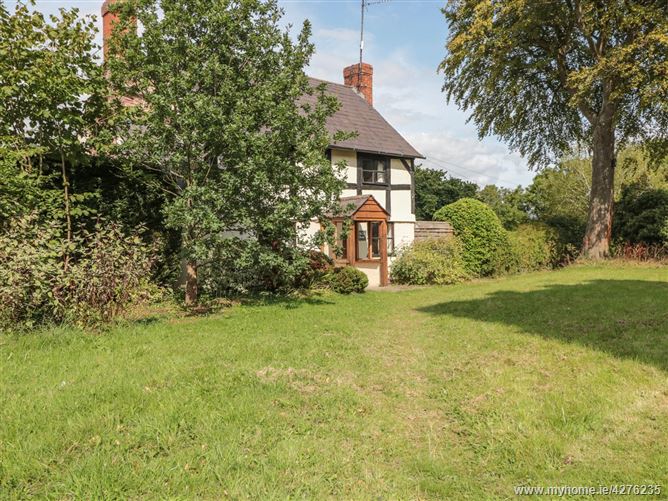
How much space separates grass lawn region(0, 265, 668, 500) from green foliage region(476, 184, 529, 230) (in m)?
35.2

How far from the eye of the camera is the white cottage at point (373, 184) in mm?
16438

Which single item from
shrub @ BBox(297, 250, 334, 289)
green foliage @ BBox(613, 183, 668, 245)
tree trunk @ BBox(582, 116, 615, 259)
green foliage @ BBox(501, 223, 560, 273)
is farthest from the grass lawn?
green foliage @ BBox(613, 183, 668, 245)

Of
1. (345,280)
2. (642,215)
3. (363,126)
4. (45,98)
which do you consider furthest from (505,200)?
(45,98)

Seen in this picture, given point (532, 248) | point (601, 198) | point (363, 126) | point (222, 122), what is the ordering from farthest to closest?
1. point (363, 126)
2. point (532, 248)
3. point (601, 198)
4. point (222, 122)

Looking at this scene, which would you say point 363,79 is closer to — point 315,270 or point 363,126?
point 363,126

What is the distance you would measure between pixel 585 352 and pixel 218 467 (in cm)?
473

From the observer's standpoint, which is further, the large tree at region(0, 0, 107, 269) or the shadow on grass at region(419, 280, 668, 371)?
the large tree at region(0, 0, 107, 269)

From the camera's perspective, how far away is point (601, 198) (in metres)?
19.1

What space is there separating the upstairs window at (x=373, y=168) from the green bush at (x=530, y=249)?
19.3 ft

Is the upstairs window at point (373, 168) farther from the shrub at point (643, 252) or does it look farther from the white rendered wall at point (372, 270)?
the shrub at point (643, 252)

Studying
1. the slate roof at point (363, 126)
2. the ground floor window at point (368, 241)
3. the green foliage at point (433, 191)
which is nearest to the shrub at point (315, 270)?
the ground floor window at point (368, 241)

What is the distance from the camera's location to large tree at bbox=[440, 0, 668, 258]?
15.5 meters

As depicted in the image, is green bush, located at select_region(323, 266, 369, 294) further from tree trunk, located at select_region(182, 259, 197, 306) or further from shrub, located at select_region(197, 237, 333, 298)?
tree trunk, located at select_region(182, 259, 197, 306)

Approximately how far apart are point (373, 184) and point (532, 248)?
7.38 metres
